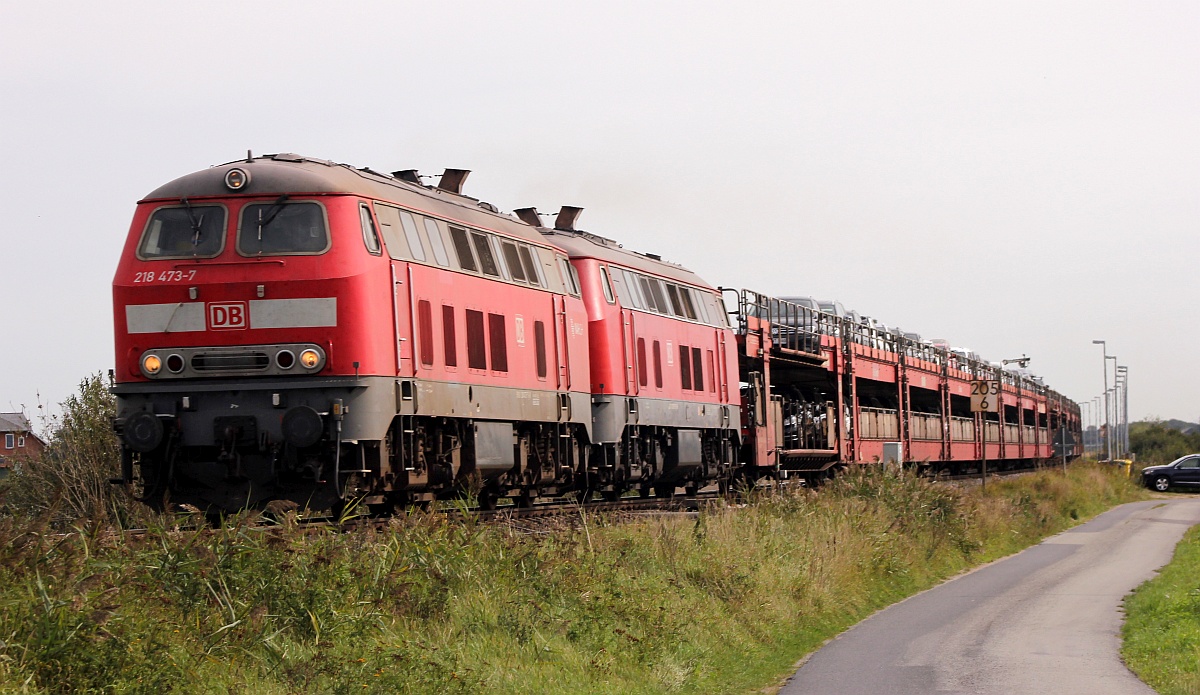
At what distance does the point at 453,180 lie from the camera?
67.1 ft

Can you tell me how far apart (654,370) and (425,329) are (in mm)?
8310

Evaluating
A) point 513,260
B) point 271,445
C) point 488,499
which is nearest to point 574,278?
point 513,260

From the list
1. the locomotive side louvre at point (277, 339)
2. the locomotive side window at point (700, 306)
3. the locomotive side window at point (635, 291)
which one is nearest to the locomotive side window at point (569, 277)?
the locomotive side window at point (635, 291)

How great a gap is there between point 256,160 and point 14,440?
1022cm

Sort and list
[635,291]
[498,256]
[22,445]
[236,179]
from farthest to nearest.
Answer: [635,291] < [22,445] < [498,256] < [236,179]

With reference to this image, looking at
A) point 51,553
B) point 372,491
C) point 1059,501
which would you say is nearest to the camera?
point 51,553

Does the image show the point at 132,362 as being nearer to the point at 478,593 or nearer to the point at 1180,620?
the point at 478,593

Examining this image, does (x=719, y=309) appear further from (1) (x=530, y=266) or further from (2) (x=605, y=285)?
(1) (x=530, y=266)

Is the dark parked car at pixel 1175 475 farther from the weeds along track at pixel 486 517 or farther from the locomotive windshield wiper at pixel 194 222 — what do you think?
the locomotive windshield wiper at pixel 194 222

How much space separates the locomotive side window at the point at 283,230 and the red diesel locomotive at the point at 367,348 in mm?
19

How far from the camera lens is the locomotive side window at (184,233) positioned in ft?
51.0

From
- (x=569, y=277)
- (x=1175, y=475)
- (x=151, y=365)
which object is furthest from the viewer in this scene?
(x=1175, y=475)

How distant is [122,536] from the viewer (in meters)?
9.88

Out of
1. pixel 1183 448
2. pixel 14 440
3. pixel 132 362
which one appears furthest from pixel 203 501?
pixel 1183 448
